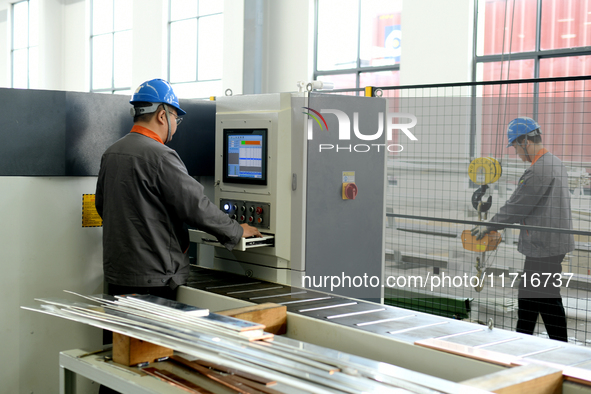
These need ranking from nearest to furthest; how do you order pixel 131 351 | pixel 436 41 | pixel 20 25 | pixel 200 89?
pixel 131 351 < pixel 436 41 < pixel 200 89 < pixel 20 25

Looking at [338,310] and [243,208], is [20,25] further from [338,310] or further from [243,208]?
[338,310]

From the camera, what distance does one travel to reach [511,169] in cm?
404

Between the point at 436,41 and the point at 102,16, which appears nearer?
the point at 436,41

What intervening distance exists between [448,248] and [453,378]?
302cm

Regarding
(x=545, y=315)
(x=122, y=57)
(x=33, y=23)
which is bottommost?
(x=545, y=315)

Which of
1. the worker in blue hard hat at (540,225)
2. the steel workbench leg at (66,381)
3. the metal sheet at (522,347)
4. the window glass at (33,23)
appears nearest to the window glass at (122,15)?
the window glass at (33,23)

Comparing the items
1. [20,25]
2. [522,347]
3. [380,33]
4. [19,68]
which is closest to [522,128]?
[522,347]

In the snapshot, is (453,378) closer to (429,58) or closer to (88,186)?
(88,186)

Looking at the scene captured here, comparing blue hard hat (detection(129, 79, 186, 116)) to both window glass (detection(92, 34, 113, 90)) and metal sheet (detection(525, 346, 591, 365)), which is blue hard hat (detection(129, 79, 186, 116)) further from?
window glass (detection(92, 34, 113, 90))

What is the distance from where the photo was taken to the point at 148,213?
2324 mm

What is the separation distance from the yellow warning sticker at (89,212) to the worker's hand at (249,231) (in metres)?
0.76

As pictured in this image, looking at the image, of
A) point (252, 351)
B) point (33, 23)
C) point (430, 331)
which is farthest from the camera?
point (33, 23)

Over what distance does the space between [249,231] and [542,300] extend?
6.68 feet

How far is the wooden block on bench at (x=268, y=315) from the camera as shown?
1.90 meters
